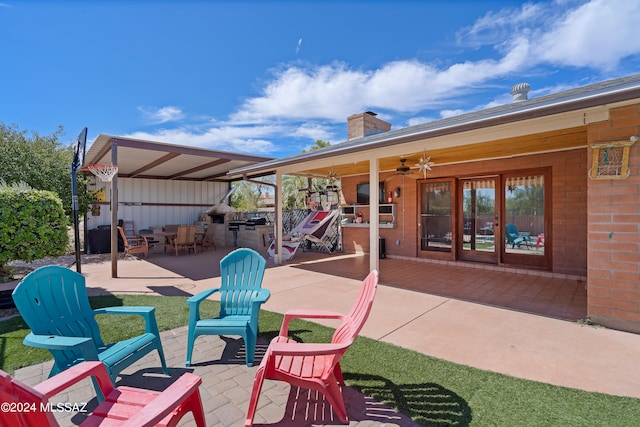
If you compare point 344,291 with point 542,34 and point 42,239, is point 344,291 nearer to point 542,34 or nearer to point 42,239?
point 42,239

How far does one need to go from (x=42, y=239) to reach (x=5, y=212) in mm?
601

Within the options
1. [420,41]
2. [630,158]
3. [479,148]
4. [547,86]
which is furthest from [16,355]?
[547,86]

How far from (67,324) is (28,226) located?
3.40 metres

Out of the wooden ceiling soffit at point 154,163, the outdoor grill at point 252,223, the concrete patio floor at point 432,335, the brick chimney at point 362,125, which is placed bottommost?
the concrete patio floor at point 432,335

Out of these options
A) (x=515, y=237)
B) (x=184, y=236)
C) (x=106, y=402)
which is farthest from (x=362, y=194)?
(x=106, y=402)

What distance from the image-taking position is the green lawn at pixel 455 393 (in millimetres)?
2072

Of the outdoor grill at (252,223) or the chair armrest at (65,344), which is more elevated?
the outdoor grill at (252,223)

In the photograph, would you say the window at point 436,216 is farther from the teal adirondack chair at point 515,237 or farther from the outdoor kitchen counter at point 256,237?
the outdoor kitchen counter at point 256,237

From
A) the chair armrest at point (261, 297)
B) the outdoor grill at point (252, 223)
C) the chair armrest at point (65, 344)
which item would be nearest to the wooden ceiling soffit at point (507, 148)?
the chair armrest at point (261, 297)

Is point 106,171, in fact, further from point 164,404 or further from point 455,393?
point 455,393

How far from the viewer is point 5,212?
4.61 metres

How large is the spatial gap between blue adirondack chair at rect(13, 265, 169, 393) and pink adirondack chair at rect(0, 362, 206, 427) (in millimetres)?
484

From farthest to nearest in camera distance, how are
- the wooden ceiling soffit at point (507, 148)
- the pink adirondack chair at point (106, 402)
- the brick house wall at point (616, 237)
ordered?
the wooden ceiling soffit at point (507, 148)
the brick house wall at point (616, 237)
the pink adirondack chair at point (106, 402)

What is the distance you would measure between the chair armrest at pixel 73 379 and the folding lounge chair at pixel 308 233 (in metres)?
7.17
